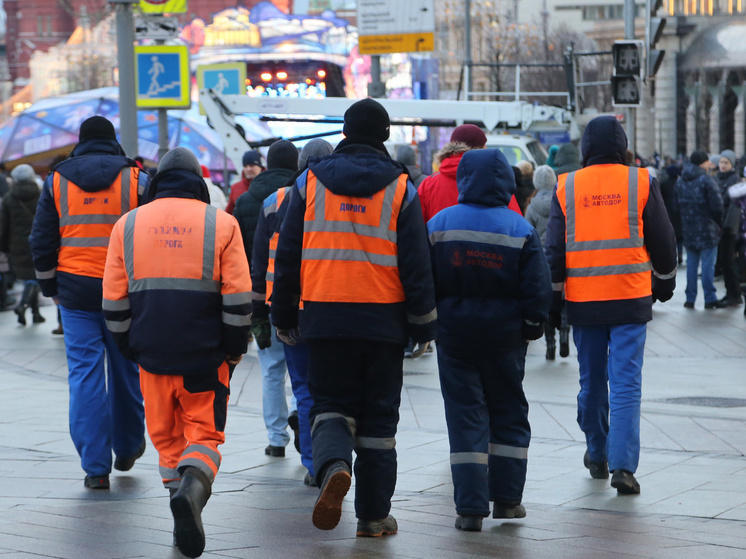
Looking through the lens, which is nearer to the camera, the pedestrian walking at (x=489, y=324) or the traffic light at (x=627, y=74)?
the pedestrian walking at (x=489, y=324)

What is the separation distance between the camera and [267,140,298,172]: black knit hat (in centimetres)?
846

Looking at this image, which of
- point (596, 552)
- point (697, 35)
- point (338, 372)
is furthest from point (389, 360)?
point (697, 35)

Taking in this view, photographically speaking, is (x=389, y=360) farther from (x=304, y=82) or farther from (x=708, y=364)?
(x=304, y=82)

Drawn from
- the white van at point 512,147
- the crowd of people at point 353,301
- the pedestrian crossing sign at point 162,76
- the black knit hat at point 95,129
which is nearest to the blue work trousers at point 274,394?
the crowd of people at point 353,301

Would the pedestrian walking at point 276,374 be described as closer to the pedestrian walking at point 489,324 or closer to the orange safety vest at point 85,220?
the orange safety vest at point 85,220

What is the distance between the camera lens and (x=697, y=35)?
192ft

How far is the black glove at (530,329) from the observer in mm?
6090

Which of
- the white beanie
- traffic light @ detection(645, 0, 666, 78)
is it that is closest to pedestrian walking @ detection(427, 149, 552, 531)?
the white beanie

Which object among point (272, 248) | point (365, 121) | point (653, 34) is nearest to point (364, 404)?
point (365, 121)

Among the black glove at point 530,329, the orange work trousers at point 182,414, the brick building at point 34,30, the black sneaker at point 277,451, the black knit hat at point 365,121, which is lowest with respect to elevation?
the black sneaker at point 277,451

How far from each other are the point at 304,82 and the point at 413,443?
2137 centimetres

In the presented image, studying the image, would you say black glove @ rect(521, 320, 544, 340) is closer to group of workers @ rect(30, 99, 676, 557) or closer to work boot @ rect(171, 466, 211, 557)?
group of workers @ rect(30, 99, 676, 557)

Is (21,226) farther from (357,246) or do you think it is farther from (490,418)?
(357,246)

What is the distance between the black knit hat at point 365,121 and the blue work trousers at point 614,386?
70.9 inches
